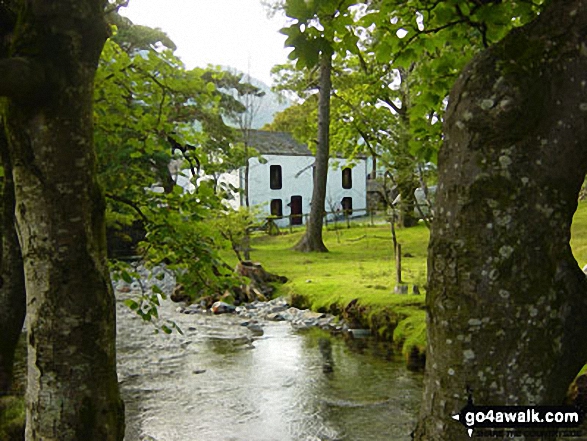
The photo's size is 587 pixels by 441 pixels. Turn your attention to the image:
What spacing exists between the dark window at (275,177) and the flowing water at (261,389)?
110ft

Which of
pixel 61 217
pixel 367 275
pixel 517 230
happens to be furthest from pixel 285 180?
pixel 517 230

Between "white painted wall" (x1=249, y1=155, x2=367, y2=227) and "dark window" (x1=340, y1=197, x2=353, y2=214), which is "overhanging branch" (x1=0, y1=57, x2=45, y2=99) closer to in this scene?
"white painted wall" (x1=249, y1=155, x2=367, y2=227)

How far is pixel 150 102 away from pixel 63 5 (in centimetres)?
220

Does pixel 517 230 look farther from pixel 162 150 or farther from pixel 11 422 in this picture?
pixel 11 422

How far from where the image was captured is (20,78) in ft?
9.09

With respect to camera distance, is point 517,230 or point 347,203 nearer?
point 517,230

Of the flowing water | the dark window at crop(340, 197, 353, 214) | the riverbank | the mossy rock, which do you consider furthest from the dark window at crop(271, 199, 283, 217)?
the mossy rock

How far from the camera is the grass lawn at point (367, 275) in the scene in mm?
10922

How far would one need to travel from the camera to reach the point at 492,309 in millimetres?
2209

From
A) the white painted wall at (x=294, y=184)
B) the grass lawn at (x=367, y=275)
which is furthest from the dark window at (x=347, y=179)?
the grass lawn at (x=367, y=275)

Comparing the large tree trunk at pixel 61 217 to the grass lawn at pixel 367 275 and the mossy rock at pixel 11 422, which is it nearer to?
the mossy rock at pixel 11 422

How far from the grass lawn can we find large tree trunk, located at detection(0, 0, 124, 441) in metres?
6.84

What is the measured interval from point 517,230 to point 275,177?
1723 inches

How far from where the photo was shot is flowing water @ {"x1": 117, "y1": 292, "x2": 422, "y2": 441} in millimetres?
6988
